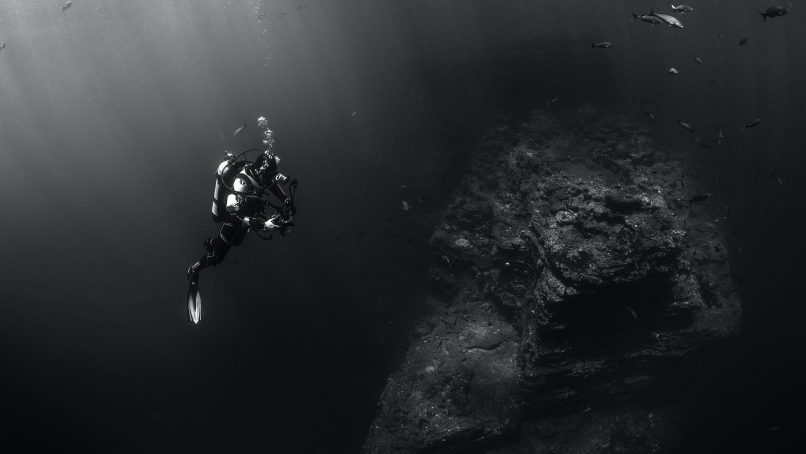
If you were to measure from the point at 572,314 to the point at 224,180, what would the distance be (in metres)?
6.68

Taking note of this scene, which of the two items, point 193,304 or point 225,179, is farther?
point 193,304

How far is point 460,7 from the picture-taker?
38.1 metres

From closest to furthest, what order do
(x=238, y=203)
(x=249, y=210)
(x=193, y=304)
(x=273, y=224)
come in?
(x=273, y=224) → (x=238, y=203) → (x=249, y=210) → (x=193, y=304)

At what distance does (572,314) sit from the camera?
7395 mm

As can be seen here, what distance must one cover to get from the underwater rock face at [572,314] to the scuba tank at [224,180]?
6016mm

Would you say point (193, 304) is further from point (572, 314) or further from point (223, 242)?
point (572, 314)

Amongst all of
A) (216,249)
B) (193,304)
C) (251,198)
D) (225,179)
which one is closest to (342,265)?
(193,304)

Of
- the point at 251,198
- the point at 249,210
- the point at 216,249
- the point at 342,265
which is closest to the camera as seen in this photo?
the point at 251,198

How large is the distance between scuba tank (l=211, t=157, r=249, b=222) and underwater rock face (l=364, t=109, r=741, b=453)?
602 centimetres

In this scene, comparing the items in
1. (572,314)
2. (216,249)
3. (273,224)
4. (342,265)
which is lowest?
(342,265)

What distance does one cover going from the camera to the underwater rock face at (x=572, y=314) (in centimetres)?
744

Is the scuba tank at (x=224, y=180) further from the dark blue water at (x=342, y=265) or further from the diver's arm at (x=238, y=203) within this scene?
the dark blue water at (x=342, y=265)

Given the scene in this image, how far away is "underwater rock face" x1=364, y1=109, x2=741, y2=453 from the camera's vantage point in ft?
24.4

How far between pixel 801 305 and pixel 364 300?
14.8 m
